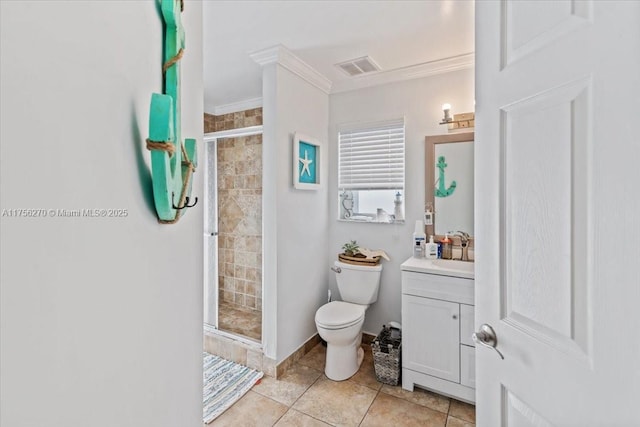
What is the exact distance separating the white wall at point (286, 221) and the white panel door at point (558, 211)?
5.08ft

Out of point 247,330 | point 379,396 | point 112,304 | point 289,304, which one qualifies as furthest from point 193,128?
point 247,330

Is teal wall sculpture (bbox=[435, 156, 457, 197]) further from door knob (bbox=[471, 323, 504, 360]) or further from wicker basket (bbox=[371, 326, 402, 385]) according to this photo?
door knob (bbox=[471, 323, 504, 360])

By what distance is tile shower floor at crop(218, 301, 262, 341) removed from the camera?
271cm

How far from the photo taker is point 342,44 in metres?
2.15

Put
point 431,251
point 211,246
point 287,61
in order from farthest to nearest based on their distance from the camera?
point 211,246 → point 431,251 → point 287,61

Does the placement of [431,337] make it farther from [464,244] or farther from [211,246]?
[211,246]

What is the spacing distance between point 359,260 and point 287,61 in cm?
170

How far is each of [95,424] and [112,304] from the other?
0.59 feet

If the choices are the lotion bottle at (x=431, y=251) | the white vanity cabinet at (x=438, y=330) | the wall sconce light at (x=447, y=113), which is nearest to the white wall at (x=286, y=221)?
the white vanity cabinet at (x=438, y=330)

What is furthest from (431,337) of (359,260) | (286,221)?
(286,221)

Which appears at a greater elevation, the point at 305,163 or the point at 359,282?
the point at 305,163

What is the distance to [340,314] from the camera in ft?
7.63

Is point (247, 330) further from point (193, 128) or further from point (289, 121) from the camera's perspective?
point (193, 128)

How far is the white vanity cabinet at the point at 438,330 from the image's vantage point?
6.35 feet
